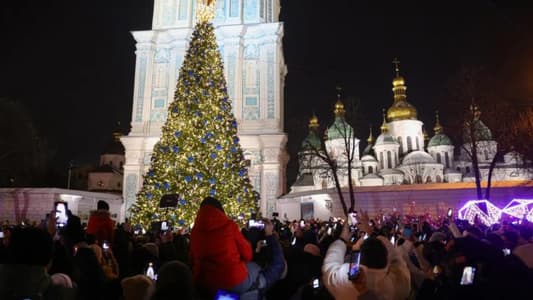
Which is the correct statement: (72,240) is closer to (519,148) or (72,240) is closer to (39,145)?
(519,148)

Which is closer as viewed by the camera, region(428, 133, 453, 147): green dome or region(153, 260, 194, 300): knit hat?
region(153, 260, 194, 300): knit hat

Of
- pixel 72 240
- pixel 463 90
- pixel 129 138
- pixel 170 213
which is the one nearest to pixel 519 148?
pixel 463 90

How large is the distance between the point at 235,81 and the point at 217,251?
25457mm

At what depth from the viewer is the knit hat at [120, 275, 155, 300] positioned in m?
2.91

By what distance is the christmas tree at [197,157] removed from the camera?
45.8 ft

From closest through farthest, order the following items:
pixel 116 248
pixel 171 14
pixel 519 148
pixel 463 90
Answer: pixel 116 248 < pixel 519 148 < pixel 463 90 < pixel 171 14

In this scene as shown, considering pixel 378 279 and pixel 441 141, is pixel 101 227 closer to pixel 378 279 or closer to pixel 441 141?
pixel 378 279

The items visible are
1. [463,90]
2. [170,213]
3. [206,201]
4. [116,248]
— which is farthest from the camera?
[463,90]

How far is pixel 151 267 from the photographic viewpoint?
4664 millimetres

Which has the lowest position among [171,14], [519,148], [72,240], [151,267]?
[151,267]

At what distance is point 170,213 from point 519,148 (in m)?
16.1

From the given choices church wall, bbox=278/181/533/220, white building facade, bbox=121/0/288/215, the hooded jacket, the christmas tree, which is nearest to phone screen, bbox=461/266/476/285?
the hooded jacket

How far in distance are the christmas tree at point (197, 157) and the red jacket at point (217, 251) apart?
35.1 ft

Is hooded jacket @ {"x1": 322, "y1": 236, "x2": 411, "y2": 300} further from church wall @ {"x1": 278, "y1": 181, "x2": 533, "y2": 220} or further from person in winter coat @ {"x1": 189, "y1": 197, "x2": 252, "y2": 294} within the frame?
church wall @ {"x1": 278, "y1": 181, "x2": 533, "y2": 220}
